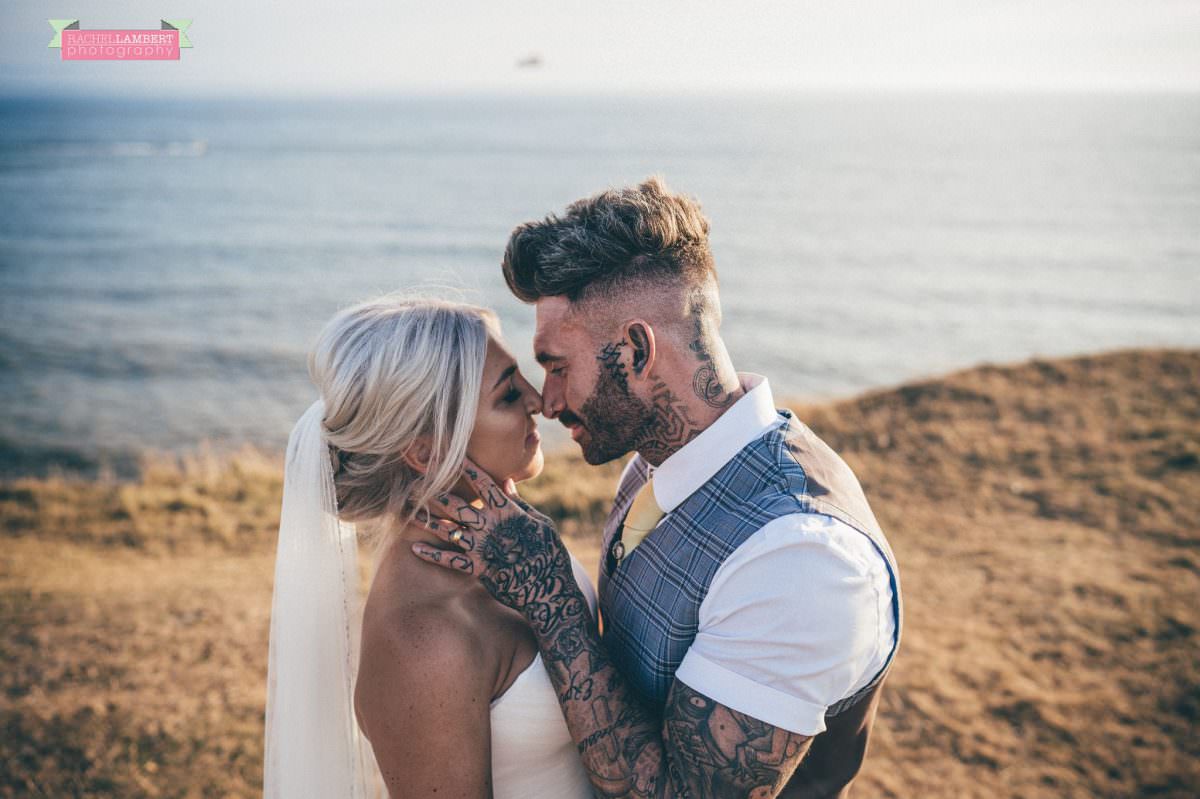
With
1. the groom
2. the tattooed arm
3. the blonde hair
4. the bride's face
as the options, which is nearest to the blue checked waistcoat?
the groom

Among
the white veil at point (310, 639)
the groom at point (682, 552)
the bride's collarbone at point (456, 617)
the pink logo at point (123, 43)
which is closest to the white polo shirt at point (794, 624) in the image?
the groom at point (682, 552)

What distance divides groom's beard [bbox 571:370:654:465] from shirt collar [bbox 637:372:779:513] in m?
0.20

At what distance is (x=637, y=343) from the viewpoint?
276cm

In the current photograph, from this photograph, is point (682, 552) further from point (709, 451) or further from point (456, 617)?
point (456, 617)

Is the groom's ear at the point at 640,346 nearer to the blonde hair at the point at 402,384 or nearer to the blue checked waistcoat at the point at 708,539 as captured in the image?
the blue checked waistcoat at the point at 708,539

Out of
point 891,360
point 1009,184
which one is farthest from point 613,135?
point 891,360

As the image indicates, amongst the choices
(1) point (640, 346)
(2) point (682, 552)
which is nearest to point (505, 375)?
(1) point (640, 346)

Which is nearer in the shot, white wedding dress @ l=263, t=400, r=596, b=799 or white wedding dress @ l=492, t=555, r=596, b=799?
white wedding dress @ l=492, t=555, r=596, b=799

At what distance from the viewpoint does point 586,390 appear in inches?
114

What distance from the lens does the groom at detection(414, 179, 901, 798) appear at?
2230mm

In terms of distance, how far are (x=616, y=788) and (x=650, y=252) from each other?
167 centimetres

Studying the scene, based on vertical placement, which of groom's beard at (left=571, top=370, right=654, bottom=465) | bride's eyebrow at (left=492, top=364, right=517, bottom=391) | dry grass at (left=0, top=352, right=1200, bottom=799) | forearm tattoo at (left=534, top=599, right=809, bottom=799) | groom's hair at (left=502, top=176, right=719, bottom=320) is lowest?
dry grass at (left=0, top=352, right=1200, bottom=799)

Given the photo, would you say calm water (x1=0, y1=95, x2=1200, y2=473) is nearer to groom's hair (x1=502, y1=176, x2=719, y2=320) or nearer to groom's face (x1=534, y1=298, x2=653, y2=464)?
groom's hair (x1=502, y1=176, x2=719, y2=320)

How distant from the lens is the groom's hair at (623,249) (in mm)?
2750
